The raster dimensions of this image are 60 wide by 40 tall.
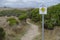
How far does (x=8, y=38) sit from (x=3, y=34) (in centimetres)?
127

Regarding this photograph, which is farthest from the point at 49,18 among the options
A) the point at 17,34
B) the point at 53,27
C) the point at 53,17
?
the point at 17,34

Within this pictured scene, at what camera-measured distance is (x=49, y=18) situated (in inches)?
773

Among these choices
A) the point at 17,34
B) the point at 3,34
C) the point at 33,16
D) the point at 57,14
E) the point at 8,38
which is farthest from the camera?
the point at 33,16

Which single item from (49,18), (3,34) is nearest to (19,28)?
(49,18)

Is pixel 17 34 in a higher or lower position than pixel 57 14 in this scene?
lower

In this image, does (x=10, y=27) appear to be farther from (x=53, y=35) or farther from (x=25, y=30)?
(x=53, y=35)

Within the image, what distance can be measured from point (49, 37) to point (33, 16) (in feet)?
26.4

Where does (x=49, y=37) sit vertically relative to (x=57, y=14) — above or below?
below

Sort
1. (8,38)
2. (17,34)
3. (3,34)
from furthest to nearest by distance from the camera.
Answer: (17,34) → (8,38) → (3,34)

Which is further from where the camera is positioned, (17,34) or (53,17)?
(53,17)

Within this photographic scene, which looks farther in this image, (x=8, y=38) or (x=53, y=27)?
(x=53, y=27)

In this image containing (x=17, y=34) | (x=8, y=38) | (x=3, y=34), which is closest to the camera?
(x=3, y=34)

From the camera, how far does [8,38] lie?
50.8 feet

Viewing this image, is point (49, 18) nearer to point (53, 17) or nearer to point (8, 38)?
point (53, 17)
